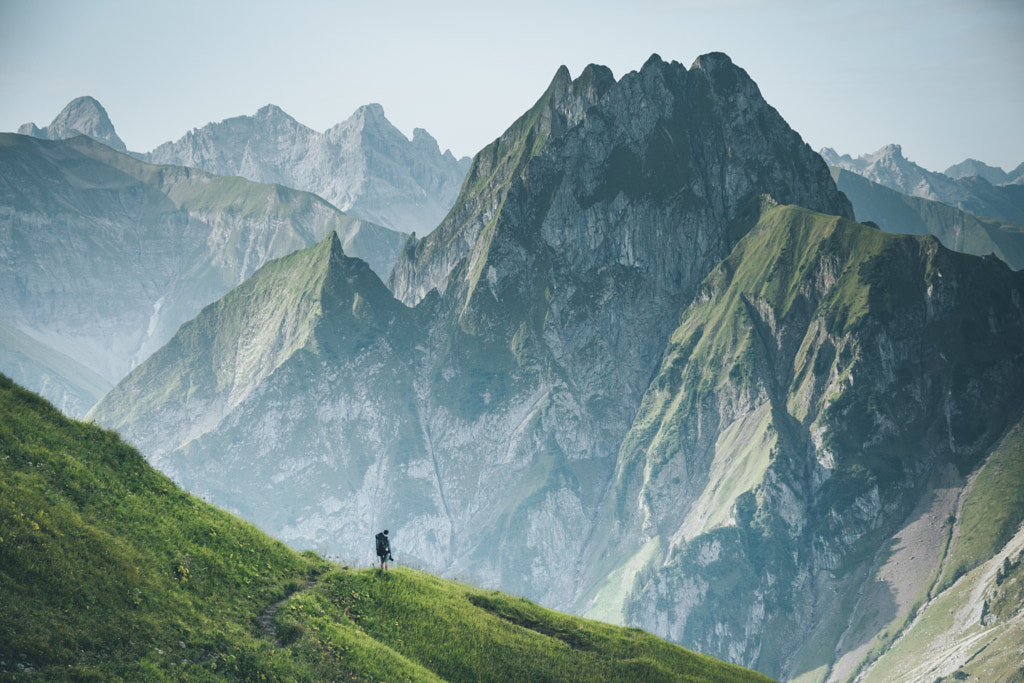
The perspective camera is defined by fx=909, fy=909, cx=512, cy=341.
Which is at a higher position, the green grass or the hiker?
the hiker

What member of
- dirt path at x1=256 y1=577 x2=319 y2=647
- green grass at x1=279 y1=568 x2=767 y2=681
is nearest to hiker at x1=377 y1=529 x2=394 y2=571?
green grass at x1=279 y1=568 x2=767 y2=681

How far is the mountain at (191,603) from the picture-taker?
47312 mm

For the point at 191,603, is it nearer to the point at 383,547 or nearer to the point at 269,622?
the point at 269,622

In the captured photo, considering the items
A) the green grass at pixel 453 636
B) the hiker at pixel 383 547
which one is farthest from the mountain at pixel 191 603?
the hiker at pixel 383 547

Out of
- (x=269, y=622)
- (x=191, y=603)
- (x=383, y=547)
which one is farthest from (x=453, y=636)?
(x=191, y=603)

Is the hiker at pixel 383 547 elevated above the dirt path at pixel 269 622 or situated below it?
above

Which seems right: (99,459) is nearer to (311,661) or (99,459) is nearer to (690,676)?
(311,661)

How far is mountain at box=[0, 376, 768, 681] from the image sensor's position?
4731 cm

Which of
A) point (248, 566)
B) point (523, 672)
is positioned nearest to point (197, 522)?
point (248, 566)

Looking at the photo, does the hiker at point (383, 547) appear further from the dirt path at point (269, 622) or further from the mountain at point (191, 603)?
the dirt path at point (269, 622)

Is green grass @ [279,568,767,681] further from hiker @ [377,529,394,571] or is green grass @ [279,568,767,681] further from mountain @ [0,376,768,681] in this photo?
hiker @ [377,529,394,571]

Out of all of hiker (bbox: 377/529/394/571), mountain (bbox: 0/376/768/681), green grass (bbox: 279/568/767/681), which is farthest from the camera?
hiker (bbox: 377/529/394/571)

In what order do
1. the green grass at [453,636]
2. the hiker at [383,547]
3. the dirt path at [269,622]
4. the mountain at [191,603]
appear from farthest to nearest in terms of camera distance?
the hiker at [383,547] → the green grass at [453,636] → the dirt path at [269,622] → the mountain at [191,603]

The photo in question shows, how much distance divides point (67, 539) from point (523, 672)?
116 ft
